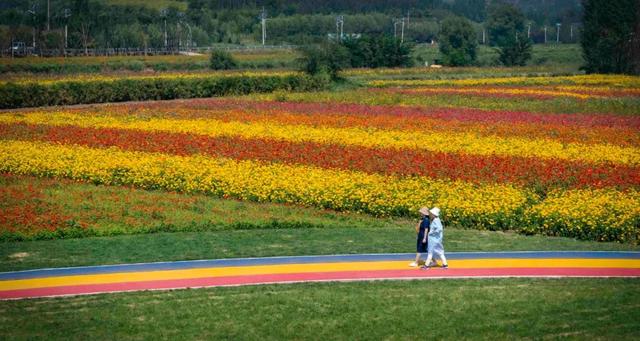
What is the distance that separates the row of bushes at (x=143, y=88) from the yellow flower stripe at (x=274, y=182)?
22294mm

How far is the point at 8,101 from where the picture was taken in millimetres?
56688

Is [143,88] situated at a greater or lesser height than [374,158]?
greater

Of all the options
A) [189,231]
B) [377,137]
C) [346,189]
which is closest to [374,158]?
[346,189]

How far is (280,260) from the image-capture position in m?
21.2

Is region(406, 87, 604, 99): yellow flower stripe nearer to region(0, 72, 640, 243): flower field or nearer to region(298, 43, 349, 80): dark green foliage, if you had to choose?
region(298, 43, 349, 80): dark green foliage

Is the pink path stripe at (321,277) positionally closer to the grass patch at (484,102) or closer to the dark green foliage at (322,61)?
the grass patch at (484,102)

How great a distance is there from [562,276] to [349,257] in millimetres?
4185

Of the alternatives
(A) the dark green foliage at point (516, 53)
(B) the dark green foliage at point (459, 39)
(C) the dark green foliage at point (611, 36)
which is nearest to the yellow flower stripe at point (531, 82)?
(C) the dark green foliage at point (611, 36)

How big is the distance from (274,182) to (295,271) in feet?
30.1

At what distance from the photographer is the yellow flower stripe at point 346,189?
24.7m

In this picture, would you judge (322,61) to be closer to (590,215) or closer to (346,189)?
(346,189)

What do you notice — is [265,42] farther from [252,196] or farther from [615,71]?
[252,196]

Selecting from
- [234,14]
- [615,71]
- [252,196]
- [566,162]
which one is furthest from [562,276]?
[234,14]

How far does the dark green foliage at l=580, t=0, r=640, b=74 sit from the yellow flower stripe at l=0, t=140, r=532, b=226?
221 feet
